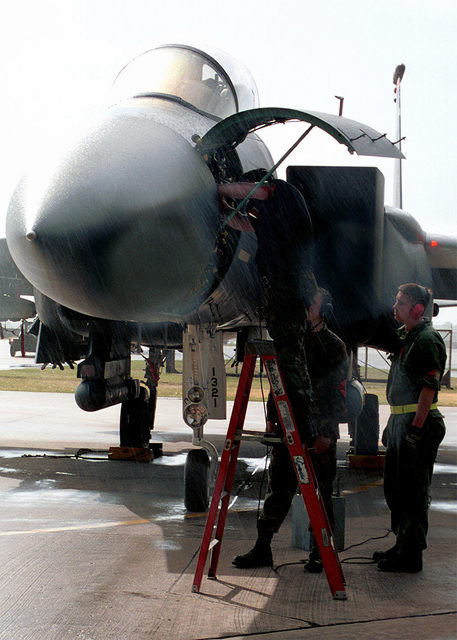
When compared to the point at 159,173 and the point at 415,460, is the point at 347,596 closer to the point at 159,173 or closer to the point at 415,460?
the point at 415,460

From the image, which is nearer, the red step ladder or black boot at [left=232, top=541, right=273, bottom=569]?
the red step ladder

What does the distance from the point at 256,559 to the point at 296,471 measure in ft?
2.46

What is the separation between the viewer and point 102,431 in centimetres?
1222

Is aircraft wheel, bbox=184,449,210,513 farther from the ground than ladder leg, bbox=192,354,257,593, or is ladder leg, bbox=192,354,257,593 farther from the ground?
ladder leg, bbox=192,354,257,593

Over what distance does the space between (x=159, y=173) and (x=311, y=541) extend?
2417 mm

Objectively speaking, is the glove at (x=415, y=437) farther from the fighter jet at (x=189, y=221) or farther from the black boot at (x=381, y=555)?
the fighter jet at (x=189, y=221)

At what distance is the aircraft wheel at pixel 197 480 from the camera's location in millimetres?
5801

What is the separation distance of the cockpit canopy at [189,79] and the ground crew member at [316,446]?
1802 mm

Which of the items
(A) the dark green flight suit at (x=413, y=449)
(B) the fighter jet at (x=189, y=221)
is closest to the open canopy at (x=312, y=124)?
(B) the fighter jet at (x=189, y=221)

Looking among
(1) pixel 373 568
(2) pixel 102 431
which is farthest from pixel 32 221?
(2) pixel 102 431

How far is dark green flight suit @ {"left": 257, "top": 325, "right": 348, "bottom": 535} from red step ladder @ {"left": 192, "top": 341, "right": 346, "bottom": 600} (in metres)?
0.26

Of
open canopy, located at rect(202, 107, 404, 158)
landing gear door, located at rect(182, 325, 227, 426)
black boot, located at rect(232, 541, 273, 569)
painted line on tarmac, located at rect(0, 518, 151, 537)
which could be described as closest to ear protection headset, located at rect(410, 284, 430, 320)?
open canopy, located at rect(202, 107, 404, 158)

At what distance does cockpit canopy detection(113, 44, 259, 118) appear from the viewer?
514 cm

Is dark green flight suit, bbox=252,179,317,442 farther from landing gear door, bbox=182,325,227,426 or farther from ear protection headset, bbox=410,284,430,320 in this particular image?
landing gear door, bbox=182,325,227,426
